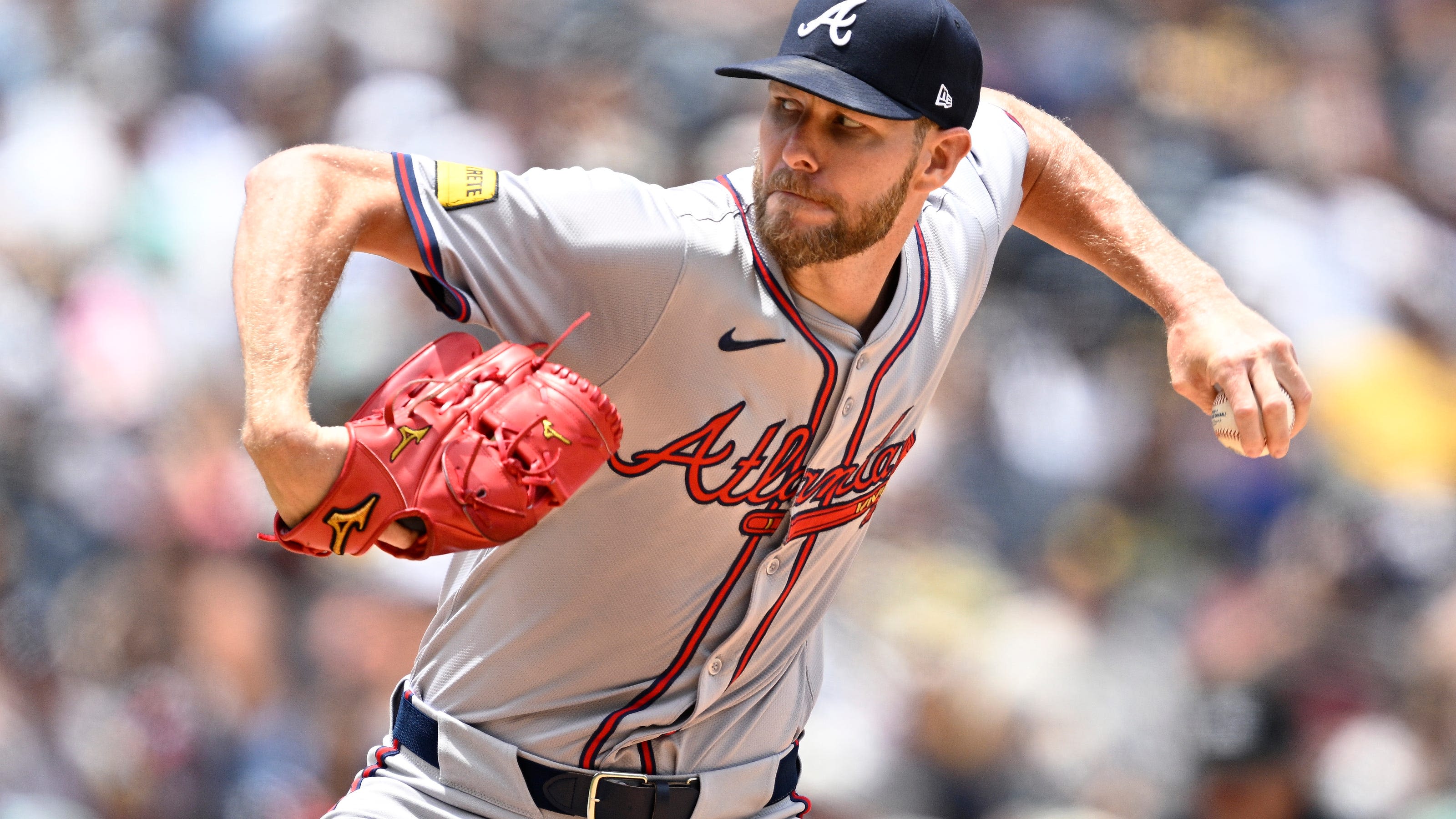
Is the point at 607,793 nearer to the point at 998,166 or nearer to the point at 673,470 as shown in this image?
the point at 673,470

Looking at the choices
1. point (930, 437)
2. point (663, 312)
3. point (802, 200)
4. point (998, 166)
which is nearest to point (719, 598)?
point (663, 312)

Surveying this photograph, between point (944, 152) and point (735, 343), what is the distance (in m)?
0.50

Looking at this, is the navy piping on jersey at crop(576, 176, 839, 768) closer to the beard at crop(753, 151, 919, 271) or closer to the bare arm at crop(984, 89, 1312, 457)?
the beard at crop(753, 151, 919, 271)

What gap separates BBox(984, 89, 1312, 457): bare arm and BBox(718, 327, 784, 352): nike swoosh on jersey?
645 millimetres

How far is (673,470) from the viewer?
6.30 feet

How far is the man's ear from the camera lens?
6.77ft

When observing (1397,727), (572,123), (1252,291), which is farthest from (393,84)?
(1397,727)

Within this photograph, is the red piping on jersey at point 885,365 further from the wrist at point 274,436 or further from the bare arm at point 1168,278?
the wrist at point 274,436

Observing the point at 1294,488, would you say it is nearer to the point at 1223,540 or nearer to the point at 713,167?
the point at 1223,540

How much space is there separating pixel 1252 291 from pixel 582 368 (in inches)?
122

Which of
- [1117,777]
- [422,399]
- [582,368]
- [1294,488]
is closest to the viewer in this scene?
[422,399]

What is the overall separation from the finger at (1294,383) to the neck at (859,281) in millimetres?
573

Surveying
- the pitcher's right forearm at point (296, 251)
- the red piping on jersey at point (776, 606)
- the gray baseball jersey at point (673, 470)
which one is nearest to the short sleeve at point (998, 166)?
the gray baseball jersey at point (673, 470)

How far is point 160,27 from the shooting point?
4723 millimetres
